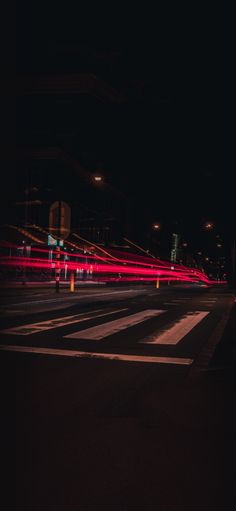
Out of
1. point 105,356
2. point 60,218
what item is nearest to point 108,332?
point 105,356

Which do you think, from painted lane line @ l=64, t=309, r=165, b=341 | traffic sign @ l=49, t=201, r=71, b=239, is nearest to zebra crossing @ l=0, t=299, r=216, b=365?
painted lane line @ l=64, t=309, r=165, b=341

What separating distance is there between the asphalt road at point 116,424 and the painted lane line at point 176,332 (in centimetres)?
36

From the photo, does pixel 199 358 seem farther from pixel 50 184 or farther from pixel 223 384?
pixel 50 184

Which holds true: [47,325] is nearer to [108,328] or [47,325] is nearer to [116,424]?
[108,328]

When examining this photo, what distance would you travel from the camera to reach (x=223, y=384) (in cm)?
636

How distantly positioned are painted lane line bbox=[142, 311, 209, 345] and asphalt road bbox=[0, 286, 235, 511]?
0.36 m

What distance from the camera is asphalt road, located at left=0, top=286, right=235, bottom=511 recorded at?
3264mm

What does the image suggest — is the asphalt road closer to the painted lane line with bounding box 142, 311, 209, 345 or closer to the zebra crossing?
the zebra crossing

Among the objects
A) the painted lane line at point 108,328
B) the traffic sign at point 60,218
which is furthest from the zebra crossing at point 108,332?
the traffic sign at point 60,218

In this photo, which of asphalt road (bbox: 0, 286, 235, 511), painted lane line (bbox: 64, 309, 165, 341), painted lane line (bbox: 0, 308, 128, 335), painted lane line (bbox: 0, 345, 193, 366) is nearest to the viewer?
asphalt road (bbox: 0, 286, 235, 511)

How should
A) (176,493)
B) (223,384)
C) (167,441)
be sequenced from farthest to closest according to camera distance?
(223,384) < (167,441) < (176,493)

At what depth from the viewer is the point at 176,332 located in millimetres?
11406

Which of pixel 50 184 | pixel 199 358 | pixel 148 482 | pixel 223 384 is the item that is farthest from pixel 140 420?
pixel 50 184

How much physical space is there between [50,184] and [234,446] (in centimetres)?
5594
